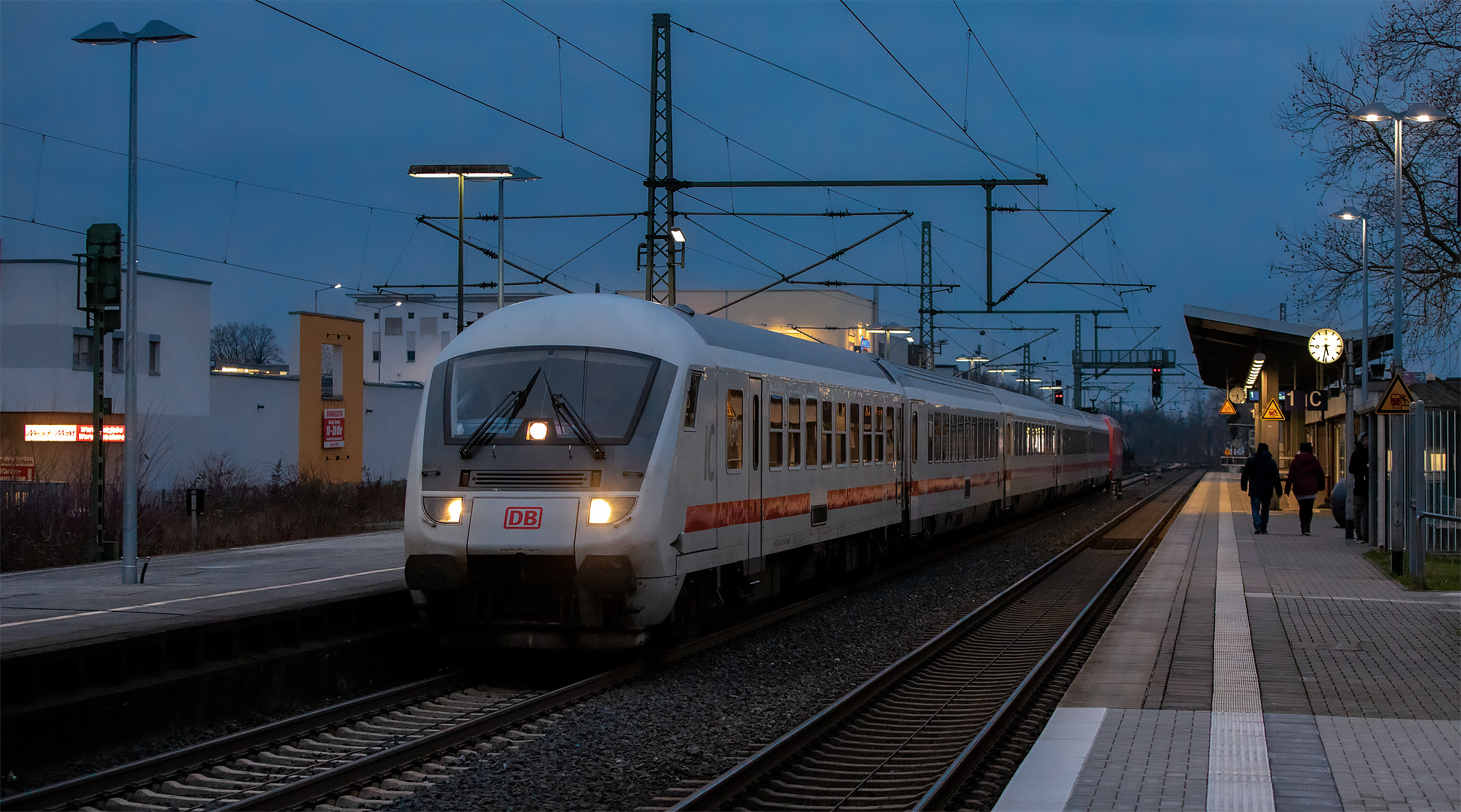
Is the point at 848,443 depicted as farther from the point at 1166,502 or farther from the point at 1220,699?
the point at 1166,502

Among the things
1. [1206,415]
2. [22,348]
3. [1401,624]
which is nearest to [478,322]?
[1401,624]

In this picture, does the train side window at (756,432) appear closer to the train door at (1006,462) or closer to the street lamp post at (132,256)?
the street lamp post at (132,256)

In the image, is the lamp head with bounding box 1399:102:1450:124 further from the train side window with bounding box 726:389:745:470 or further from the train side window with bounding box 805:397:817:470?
the train side window with bounding box 726:389:745:470

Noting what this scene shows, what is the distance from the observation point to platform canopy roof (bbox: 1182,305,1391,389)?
32.2 meters

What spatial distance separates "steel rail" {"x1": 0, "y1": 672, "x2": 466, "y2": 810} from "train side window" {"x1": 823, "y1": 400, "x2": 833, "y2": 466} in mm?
6296

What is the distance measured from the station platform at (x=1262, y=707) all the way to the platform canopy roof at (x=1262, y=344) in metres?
15.4

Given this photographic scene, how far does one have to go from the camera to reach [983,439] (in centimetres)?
2705

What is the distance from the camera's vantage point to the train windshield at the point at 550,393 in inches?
435

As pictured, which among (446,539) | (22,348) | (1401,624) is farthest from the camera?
(22,348)

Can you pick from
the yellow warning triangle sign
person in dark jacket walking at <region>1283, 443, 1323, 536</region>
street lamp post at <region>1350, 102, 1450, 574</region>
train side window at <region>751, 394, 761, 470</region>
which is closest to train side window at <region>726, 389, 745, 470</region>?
train side window at <region>751, 394, 761, 470</region>

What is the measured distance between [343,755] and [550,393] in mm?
3759

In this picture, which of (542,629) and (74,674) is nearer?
(74,674)

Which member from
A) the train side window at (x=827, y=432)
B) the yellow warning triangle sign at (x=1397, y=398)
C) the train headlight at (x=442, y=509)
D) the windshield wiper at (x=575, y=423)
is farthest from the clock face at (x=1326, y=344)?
the train headlight at (x=442, y=509)

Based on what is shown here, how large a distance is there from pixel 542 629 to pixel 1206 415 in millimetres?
173429
